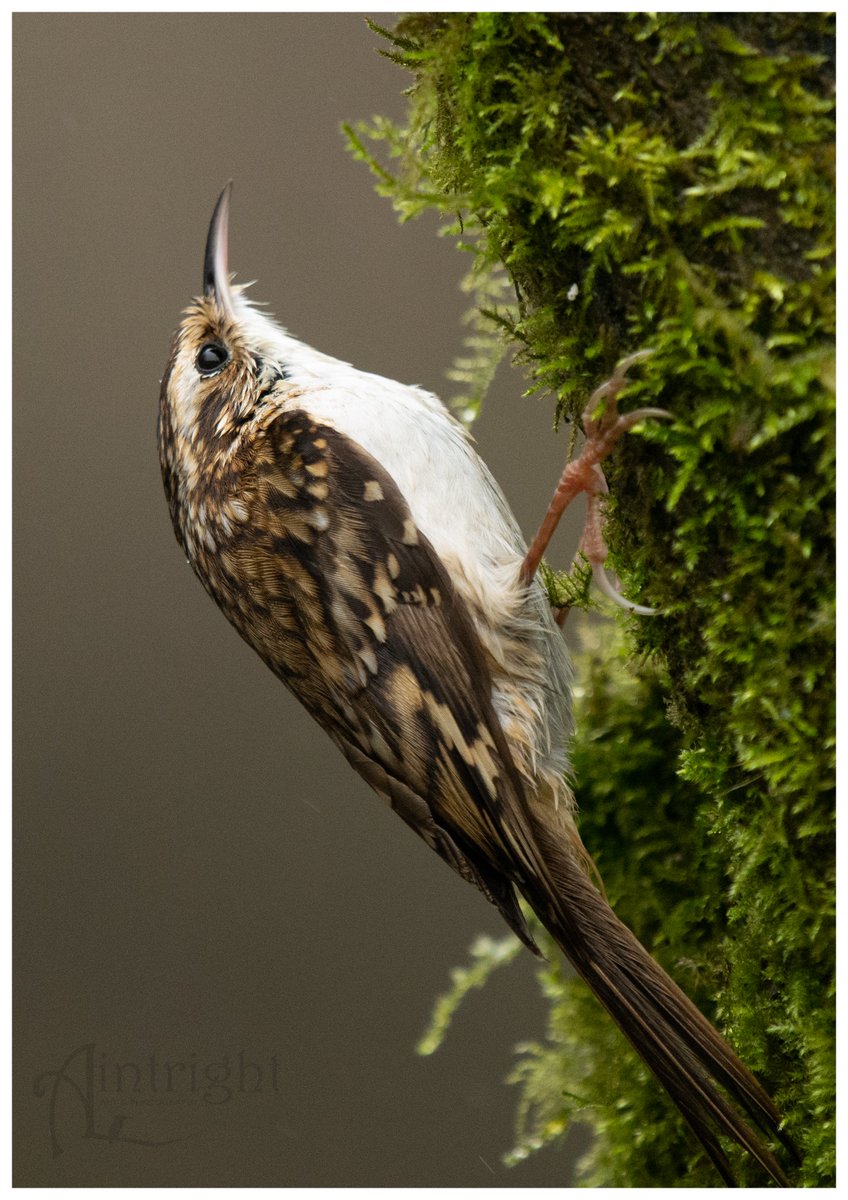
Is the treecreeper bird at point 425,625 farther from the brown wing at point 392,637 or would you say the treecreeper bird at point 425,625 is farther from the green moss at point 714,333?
the green moss at point 714,333

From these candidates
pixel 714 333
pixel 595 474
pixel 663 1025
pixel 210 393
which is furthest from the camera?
pixel 210 393

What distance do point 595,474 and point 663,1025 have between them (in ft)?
2.52

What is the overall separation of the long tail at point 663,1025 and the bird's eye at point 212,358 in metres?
1.07

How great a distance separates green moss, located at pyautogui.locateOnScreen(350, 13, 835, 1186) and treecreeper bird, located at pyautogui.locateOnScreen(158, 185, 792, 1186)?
0.37 feet

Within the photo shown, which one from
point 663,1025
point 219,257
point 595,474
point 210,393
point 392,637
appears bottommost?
point 663,1025

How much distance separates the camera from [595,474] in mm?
1486

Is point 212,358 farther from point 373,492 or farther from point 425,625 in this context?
point 425,625

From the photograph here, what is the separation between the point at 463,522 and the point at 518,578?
0.13 metres

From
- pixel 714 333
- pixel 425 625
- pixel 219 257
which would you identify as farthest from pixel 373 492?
pixel 219 257

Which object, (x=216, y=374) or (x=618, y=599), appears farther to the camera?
(x=216, y=374)

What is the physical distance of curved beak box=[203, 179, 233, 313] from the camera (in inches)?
74.8

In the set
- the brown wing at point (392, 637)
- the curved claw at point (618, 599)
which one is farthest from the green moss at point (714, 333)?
the brown wing at point (392, 637)

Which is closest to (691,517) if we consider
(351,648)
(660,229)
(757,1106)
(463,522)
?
(660,229)

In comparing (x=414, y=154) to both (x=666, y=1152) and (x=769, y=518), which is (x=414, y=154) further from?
(x=666, y=1152)
